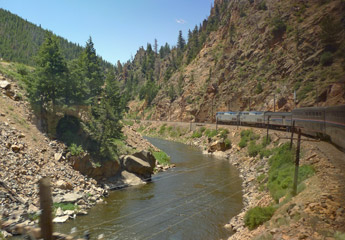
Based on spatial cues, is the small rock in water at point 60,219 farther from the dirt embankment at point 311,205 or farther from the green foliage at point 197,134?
the green foliage at point 197,134

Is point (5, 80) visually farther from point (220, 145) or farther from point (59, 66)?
point (220, 145)

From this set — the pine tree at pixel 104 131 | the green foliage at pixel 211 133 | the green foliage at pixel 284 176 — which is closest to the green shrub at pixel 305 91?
the green foliage at pixel 211 133

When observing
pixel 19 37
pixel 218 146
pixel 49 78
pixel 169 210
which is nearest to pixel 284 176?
pixel 169 210

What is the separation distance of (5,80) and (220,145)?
3718cm

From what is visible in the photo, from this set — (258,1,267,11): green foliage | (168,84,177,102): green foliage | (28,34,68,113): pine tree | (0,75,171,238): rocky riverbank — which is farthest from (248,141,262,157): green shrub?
(258,1,267,11): green foliage

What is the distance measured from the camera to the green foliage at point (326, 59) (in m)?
51.0

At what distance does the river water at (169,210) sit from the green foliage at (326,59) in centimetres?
3562

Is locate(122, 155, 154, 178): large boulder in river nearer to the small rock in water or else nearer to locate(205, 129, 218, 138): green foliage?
the small rock in water

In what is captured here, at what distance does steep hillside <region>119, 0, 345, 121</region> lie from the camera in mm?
49812

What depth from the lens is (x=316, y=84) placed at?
49188mm

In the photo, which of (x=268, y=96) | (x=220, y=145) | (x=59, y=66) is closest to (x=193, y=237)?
(x=59, y=66)

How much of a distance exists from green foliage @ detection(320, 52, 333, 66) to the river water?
35.6 metres

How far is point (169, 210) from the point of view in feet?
69.6

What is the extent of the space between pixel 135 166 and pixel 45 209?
2436cm
